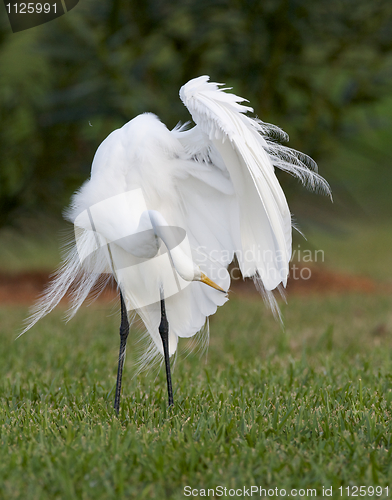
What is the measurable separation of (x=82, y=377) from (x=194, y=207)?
1509 mm

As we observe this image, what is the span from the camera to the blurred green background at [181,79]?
6559mm

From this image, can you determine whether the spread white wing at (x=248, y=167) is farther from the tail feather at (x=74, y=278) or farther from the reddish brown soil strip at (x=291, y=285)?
the reddish brown soil strip at (x=291, y=285)

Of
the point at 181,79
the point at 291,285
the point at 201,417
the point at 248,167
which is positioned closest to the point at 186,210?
the point at 248,167

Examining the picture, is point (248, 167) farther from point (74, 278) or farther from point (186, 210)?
point (74, 278)

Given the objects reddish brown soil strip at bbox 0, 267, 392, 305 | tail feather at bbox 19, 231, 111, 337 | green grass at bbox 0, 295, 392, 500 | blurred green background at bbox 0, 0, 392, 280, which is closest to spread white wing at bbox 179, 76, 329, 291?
green grass at bbox 0, 295, 392, 500

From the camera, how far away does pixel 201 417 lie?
2.40 metres

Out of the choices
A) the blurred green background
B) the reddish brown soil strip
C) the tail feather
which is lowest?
the tail feather

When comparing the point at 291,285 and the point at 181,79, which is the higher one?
the point at 181,79

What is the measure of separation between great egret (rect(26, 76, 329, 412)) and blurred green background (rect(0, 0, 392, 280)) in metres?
3.90

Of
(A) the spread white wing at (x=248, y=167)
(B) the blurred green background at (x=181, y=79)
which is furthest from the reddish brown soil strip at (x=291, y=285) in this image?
(A) the spread white wing at (x=248, y=167)

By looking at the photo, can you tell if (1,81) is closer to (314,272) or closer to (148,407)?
(314,272)

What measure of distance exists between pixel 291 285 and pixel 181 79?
3.26 m

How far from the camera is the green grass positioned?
183cm

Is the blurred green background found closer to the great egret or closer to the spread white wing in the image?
the great egret
